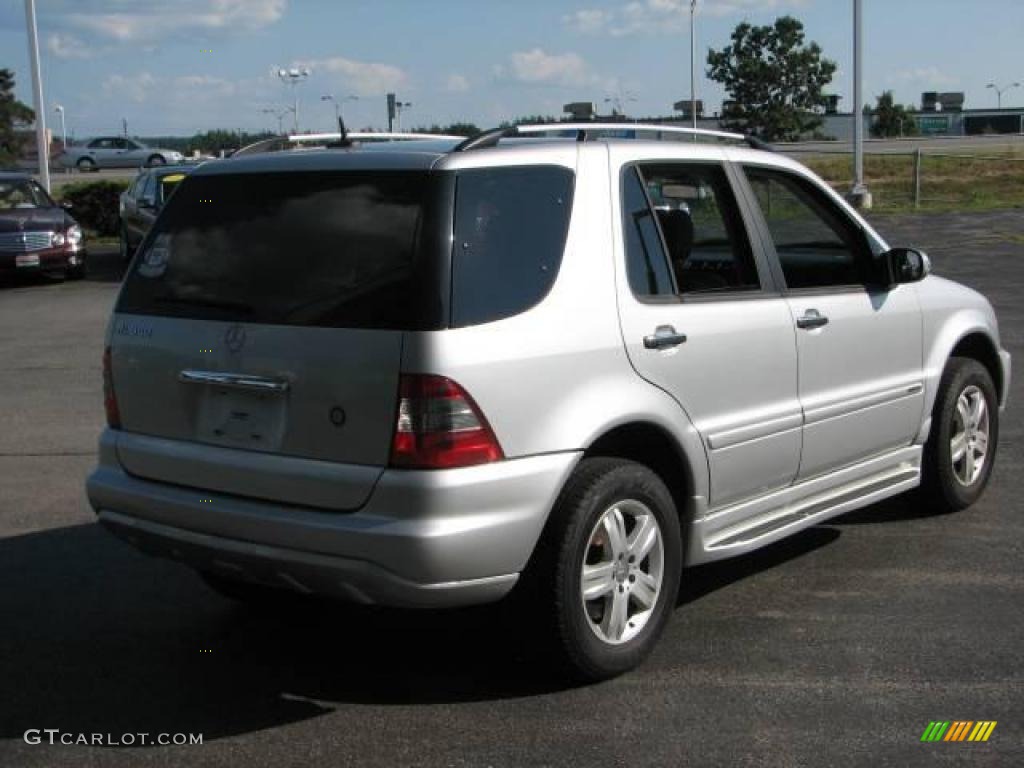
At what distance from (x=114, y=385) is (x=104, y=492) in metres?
0.39

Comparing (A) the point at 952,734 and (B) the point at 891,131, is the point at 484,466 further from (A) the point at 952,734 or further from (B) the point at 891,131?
(B) the point at 891,131

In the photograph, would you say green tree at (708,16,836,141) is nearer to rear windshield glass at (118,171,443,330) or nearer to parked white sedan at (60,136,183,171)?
parked white sedan at (60,136,183,171)

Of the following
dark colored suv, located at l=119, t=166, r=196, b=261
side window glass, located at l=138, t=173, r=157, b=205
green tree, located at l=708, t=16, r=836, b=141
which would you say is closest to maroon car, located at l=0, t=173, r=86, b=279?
dark colored suv, located at l=119, t=166, r=196, b=261

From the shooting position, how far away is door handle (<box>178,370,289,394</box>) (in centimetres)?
408

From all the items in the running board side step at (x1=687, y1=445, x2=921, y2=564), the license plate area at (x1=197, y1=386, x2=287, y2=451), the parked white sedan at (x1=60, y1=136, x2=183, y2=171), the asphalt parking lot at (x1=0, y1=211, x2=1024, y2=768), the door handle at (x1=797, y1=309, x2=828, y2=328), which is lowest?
the asphalt parking lot at (x1=0, y1=211, x2=1024, y2=768)

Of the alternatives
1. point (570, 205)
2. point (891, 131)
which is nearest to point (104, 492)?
point (570, 205)

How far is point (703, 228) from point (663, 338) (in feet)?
2.88

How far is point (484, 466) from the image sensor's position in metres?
3.91

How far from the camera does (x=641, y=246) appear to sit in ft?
15.1

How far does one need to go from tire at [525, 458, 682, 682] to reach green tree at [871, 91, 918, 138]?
293ft

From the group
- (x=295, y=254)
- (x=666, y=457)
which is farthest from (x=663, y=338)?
(x=295, y=254)

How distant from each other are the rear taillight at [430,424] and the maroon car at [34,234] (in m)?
17.6

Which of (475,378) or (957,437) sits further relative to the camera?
(957,437)
